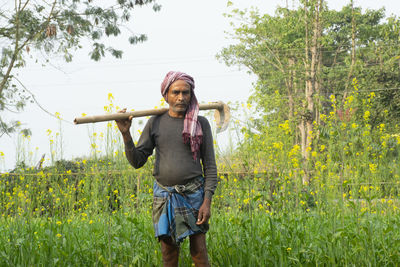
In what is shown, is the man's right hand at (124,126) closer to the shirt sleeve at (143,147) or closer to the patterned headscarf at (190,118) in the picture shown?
the shirt sleeve at (143,147)

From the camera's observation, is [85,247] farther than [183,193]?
Yes

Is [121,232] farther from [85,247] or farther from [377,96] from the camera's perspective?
[377,96]

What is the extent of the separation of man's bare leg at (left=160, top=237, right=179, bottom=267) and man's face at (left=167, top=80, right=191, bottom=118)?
924 millimetres

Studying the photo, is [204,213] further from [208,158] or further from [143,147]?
[143,147]

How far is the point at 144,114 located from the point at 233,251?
146 centimetres

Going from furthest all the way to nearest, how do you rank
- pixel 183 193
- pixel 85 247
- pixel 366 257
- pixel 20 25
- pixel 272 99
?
pixel 272 99, pixel 20 25, pixel 85 247, pixel 366 257, pixel 183 193

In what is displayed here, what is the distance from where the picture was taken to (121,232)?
377 cm

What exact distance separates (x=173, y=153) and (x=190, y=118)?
0.90ft

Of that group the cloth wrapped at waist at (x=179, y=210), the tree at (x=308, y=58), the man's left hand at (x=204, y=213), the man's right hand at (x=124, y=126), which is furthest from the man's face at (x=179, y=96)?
the tree at (x=308, y=58)

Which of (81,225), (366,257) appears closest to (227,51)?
(81,225)

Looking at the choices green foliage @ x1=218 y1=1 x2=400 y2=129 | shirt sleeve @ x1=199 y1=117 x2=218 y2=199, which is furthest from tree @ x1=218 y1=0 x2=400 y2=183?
shirt sleeve @ x1=199 y1=117 x2=218 y2=199

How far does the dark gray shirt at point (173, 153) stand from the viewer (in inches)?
115

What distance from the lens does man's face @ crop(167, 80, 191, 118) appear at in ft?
9.64

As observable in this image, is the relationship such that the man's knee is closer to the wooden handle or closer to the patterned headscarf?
the patterned headscarf
